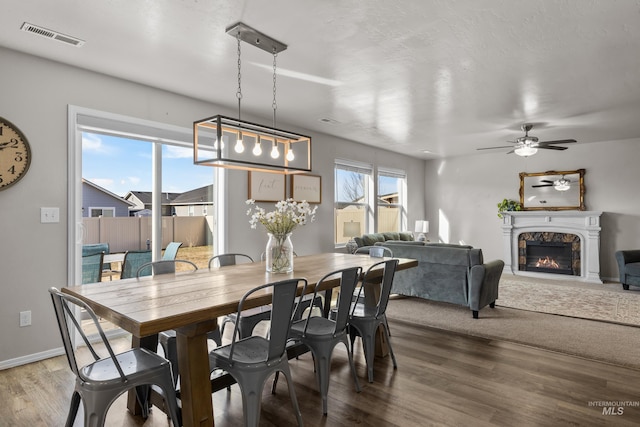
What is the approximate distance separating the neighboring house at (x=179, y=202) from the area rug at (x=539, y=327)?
8.59 feet

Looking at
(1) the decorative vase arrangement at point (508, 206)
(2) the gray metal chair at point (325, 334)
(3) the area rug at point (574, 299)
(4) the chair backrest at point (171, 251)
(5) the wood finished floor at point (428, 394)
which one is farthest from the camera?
(1) the decorative vase arrangement at point (508, 206)

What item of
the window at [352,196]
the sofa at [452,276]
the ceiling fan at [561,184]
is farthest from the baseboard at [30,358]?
the ceiling fan at [561,184]

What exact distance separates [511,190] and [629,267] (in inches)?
103

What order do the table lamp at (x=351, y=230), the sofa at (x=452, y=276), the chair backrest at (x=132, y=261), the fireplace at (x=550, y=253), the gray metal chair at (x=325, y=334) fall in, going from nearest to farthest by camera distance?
the gray metal chair at (x=325, y=334)
the chair backrest at (x=132, y=261)
the sofa at (x=452, y=276)
the table lamp at (x=351, y=230)
the fireplace at (x=550, y=253)

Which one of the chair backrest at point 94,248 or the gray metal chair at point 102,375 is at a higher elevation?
the chair backrest at point 94,248

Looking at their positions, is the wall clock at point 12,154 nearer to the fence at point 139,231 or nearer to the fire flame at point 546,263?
the fence at point 139,231

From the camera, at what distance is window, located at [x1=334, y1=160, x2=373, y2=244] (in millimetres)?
6750

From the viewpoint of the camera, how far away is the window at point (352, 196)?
6.75 m

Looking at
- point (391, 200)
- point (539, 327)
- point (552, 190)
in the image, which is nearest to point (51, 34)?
point (539, 327)

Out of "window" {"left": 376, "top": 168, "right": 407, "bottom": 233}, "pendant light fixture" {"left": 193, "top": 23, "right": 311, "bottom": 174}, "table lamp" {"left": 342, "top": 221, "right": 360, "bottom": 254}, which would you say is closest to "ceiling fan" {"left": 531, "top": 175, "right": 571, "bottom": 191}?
"window" {"left": 376, "top": 168, "right": 407, "bottom": 233}

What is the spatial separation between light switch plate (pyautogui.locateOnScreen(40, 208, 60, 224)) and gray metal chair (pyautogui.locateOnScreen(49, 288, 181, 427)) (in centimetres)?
179

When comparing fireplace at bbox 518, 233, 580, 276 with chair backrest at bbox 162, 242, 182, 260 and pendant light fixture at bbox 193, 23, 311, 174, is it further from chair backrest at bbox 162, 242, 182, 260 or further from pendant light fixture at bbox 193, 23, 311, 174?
chair backrest at bbox 162, 242, 182, 260

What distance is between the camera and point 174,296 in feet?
6.70

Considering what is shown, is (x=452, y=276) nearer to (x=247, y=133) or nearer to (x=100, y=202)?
(x=247, y=133)
